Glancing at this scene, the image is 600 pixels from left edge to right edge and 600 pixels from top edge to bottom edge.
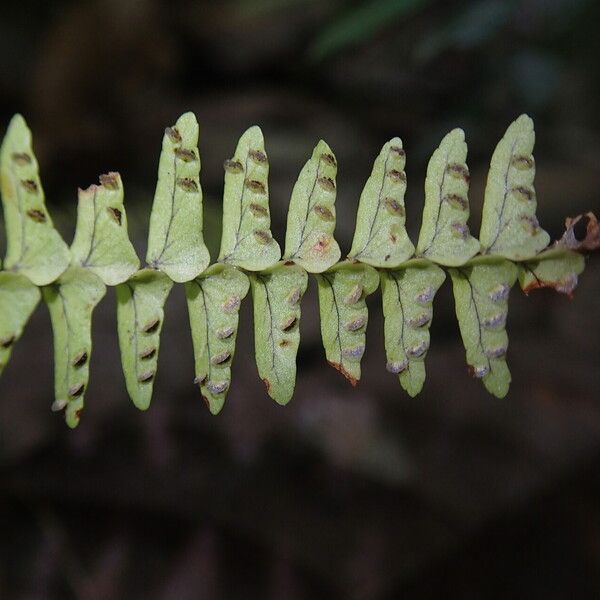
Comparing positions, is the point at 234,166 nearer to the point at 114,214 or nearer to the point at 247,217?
the point at 247,217

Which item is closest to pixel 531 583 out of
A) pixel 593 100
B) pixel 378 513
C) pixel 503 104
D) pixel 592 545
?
pixel 592 545

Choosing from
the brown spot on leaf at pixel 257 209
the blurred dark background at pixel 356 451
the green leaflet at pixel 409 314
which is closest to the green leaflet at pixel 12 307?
the brown spot on leaf at pixel 257 209

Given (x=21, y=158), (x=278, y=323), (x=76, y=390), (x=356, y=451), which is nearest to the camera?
(x=21, y=158)

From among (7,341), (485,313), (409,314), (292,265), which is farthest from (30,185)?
(485,313)

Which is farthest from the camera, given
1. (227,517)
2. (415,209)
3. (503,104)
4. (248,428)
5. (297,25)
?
(297,25)

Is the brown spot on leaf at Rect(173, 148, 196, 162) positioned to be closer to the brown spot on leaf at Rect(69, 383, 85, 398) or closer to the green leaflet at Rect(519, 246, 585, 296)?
the brown spot on leaf at Rect(69, 383, 85, 398)

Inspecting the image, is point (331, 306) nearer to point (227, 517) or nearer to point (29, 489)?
point (227, 517)
